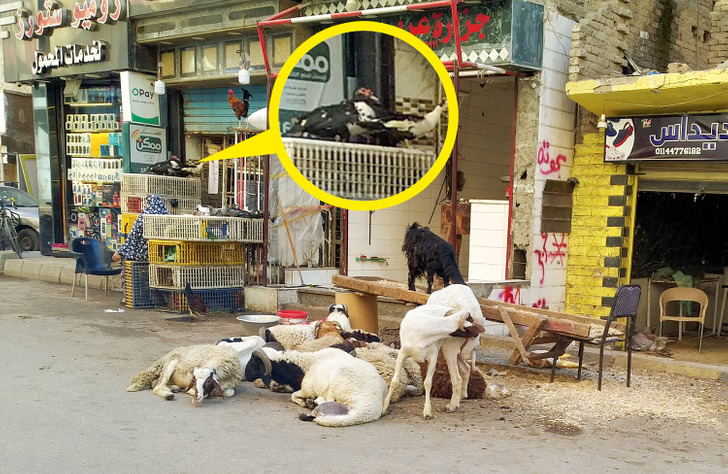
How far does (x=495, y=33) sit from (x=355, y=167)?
499 centimetres

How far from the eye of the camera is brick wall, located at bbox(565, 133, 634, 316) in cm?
1012

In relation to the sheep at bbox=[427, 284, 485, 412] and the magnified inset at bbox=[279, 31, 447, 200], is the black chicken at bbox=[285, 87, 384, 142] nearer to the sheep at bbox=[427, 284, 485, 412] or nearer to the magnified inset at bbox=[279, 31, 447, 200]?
the magnified inset at bbox=[279, 31, 447, 200]

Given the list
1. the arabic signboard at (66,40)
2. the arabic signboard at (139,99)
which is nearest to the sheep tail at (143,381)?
the arabic signboard at (139,99)

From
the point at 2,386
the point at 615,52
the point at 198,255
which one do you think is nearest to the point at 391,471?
the point at 2,386

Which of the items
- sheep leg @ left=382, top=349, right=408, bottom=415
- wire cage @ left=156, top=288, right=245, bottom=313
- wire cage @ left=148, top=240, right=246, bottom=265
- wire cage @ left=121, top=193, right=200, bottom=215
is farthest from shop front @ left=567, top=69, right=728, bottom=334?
wire cage @ left=121, top=193, right=200, bottom=215

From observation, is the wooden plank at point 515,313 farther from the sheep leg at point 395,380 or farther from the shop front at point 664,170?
the shop front at point 664,170

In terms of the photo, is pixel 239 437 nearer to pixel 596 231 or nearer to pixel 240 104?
pixel 596 231

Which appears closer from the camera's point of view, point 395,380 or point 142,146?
point 395,380

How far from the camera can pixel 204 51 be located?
42.7ft

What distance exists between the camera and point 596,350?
29.0ft

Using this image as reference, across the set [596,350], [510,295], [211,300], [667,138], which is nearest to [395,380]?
[596,350]

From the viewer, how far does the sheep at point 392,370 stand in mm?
6418

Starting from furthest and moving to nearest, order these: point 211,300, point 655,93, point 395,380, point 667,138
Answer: point 211,300 < point 667,138 < point 655,93 < point 395,380

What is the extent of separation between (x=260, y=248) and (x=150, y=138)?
13.3 feet
